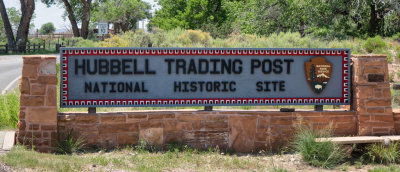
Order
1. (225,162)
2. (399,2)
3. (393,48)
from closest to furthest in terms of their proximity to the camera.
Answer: (225,162), (393,48), (399,2)

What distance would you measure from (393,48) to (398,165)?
508 inches

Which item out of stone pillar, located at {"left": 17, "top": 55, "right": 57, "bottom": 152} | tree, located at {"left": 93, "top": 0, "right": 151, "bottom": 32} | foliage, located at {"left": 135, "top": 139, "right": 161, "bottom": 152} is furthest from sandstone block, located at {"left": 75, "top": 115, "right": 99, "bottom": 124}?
tree, located at {"left": 93, "top": 0, "right": 151, "bottom": 32}

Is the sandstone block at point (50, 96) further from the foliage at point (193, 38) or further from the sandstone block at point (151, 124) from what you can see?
the foliage at point (193, 38)

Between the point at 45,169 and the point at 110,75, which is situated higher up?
the point at 110,75

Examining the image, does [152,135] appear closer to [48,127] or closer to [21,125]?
[48,127]

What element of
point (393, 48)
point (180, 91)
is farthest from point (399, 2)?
point (180, 91)

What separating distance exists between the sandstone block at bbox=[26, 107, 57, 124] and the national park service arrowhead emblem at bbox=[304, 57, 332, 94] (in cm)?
419

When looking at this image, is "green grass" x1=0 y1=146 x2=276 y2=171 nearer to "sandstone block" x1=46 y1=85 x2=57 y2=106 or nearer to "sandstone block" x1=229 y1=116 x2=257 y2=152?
"sandstone block" x1=229 y1=116 x2=257 y2=152

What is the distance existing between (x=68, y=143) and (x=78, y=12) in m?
61.0

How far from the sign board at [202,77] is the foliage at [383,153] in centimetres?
103

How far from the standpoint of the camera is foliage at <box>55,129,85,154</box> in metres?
7.50

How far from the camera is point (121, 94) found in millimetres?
7867

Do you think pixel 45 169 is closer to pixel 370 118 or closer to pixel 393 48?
pixel 370 118

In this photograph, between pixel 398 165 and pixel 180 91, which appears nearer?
pixel 398 165
